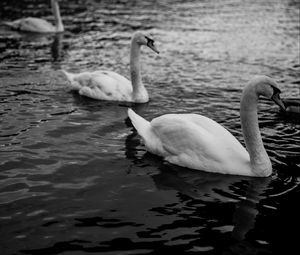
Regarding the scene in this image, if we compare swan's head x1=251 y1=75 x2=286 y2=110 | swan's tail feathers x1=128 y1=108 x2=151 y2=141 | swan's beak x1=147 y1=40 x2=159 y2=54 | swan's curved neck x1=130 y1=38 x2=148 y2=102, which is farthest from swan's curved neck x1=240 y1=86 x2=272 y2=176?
swan's beak x1=147 y1=40 x2=159 y2=54

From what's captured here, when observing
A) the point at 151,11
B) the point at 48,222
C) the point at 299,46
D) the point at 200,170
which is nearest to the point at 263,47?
the point at 299,46

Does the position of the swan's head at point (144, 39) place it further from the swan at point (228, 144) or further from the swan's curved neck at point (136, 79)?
the swan at point (228, 144)

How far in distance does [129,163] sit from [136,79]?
169 inches

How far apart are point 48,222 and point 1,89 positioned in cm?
740

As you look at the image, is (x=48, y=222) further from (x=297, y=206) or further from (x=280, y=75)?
(x=280, y=75)

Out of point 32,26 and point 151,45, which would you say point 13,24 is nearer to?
point 32,26

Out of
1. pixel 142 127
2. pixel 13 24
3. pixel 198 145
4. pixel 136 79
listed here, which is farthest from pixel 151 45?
pixel 13 24

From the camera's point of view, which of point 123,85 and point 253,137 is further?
point 123,85

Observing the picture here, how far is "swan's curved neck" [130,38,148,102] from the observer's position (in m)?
12.9

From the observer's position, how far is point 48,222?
6.92 meters

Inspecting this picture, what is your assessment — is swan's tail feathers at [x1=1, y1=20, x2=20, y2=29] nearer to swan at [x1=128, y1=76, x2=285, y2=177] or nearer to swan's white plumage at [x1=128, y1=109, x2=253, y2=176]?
swan's white plumage at [x1=128, y1=109, x2=253, y2=176]

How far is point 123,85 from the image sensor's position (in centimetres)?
1319

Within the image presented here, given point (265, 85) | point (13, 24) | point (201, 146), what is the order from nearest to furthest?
point (265, 85) < point (201, 146) < point (13, 24)

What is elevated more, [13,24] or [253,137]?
[13,24]
